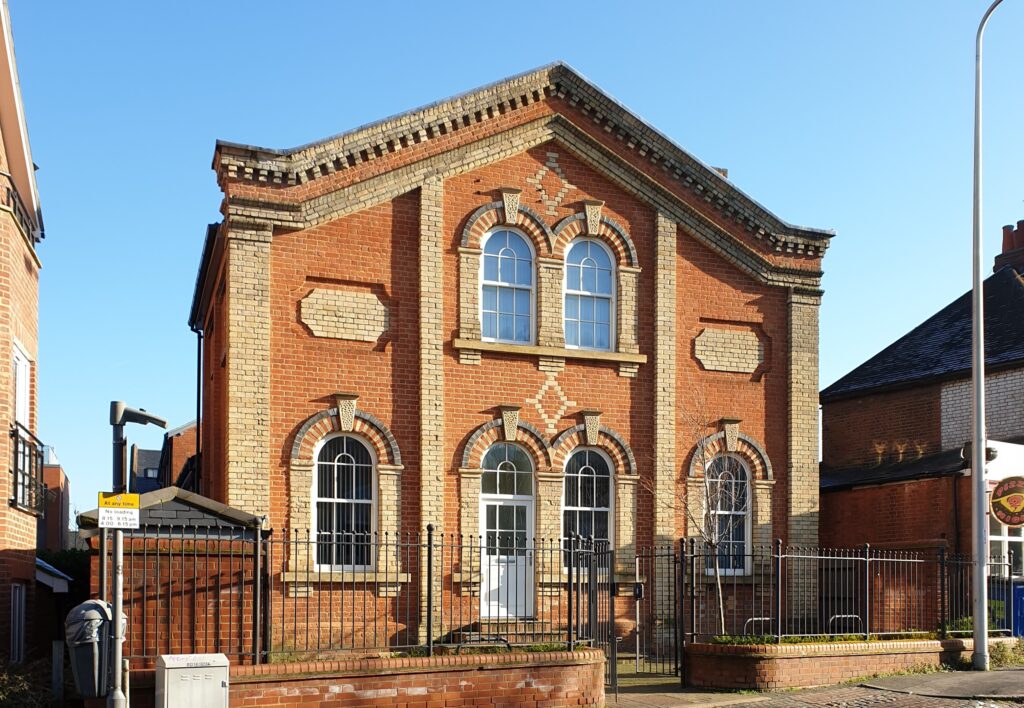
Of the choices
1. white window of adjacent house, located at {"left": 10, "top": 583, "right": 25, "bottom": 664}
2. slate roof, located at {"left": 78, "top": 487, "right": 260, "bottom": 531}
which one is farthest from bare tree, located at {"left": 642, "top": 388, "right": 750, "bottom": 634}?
white window of adjacent house, located at {"left": 10, "top": 583, "right": 25, "bottom": 664}

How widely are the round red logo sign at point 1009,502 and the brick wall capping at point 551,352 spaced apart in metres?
6.83

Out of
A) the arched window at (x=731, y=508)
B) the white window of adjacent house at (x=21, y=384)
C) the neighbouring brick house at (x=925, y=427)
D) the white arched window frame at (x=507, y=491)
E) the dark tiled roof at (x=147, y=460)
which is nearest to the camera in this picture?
the white window of adjacent house at (x=21, y=384)

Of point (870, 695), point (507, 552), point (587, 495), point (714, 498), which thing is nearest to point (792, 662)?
point (870, 695)

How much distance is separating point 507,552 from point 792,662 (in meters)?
5.38

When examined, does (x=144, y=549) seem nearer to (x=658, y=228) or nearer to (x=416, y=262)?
(x=416, y=262)

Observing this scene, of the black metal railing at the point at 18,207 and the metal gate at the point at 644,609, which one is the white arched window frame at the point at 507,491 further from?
the black metal railing at the point at 18,207

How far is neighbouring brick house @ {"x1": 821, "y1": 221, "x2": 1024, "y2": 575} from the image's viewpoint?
21656 mm

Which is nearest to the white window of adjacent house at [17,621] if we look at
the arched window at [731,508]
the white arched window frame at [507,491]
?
the white arched window frame at [507,491]

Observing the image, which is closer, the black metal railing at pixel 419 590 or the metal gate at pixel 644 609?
the black metal railing at pixel 419 590

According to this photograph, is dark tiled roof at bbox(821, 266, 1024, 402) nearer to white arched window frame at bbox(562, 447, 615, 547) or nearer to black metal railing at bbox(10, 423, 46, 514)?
white arched window frame at bbox(562, 447, 615, 547)

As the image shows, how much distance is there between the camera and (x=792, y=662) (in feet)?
53.0

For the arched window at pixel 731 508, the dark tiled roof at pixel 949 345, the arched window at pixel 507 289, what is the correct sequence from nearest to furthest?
the arched window at pixel 507 289
the arched window at pixel 731 508
the dark tiled roof at pixel 949 345

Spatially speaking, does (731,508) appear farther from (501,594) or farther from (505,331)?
(505,331)

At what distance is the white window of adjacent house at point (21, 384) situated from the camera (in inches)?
674
